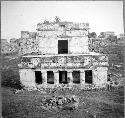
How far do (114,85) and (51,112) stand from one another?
5.38 m

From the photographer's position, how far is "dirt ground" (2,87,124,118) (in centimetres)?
893

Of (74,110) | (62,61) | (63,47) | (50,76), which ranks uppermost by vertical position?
(63,47)

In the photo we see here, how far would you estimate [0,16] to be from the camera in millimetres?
9445

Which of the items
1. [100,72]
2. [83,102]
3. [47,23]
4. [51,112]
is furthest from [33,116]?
[47,23]

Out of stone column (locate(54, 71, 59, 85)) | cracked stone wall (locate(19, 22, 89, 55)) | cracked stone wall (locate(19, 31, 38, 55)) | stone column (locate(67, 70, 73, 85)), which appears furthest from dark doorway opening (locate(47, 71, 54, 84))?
cracked stone wall (locate(19, 31, 38, 55))

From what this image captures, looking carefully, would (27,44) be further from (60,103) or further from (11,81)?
(60,103)

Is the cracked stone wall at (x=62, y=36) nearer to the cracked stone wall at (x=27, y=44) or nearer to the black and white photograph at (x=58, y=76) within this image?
the black and white photograph at (x=58, y=76)

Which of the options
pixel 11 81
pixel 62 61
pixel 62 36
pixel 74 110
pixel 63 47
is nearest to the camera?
pixel 74 110

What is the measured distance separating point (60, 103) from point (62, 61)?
11.6 feet

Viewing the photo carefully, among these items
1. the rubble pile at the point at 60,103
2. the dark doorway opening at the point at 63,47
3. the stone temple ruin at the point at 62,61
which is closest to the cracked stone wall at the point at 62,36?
the stone temple ruin at the point at 62,61

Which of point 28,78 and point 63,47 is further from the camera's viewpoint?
point 63,47

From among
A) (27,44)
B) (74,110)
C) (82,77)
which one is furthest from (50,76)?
(27,44)

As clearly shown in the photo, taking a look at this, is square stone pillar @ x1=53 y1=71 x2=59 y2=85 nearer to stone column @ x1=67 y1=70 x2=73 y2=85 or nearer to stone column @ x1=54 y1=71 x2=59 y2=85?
stone column @ x1=54 y1=71 x2=59 y2=85

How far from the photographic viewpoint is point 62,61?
12.5m
